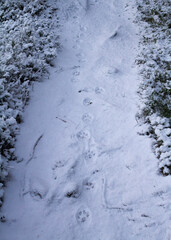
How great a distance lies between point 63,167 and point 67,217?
748 mm

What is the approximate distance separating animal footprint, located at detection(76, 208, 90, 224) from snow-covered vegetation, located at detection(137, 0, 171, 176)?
47.3 inches

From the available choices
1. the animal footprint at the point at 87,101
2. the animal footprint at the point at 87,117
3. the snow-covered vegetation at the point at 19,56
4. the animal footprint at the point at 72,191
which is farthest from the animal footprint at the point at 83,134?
the snow-covered vegetation at the point at 19,56

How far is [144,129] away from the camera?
10.8ft

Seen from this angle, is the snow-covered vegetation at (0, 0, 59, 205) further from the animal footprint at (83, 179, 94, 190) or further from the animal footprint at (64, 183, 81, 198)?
the animal footprint at (83, 179, 94, 190)

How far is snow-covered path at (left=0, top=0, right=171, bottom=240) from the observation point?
240 cm

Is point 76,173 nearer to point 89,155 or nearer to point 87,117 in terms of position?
point 89,155

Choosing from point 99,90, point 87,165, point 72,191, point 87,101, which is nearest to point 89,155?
point 87,165

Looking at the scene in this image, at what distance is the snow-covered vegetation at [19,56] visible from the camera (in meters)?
3.29

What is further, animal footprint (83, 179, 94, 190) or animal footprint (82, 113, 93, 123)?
animal footprint (82, 113, 93, 123)

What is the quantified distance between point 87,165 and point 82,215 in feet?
2.45

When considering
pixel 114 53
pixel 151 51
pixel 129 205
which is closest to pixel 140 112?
pixel 129 205

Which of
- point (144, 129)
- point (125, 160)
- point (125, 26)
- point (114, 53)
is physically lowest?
point (125, 160)

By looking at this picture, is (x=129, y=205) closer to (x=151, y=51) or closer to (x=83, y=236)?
(x=83, y=236)

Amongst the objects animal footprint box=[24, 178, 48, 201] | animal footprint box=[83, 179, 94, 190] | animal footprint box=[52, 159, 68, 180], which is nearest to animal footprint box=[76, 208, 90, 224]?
animal footprint box=[83, 179, 94, 190]
